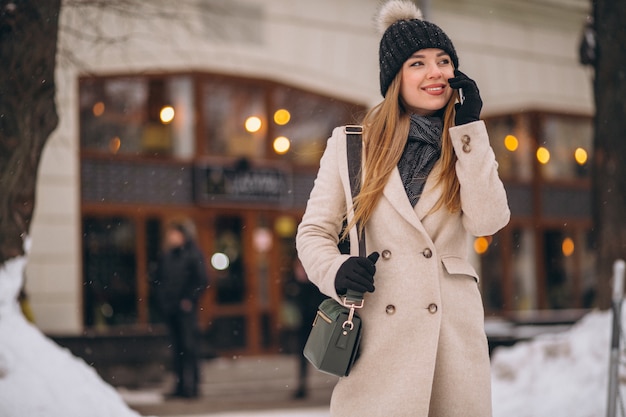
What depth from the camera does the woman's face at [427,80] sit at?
10.2 feet

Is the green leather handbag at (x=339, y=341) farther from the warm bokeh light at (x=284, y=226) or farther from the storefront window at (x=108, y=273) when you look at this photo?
the warm bokeh light at (x=284, y=226)

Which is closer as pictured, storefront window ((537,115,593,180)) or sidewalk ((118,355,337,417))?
sidewalk ((118,355,337,417))

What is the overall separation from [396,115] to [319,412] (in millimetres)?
6409

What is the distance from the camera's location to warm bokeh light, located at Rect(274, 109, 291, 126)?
632 inches

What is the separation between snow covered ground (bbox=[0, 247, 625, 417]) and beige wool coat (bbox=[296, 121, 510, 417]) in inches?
132

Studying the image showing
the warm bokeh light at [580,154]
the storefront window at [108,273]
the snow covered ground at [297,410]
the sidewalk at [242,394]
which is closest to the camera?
the snow covered ground at [297,410]

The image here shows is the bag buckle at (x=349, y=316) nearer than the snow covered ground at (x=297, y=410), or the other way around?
the bag buckle at (x=349, y=316)

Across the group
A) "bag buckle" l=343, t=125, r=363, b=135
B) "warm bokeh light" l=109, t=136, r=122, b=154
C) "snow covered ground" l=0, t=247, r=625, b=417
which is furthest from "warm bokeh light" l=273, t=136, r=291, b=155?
"bag buckle" l=343, t=125, r=363, b=135

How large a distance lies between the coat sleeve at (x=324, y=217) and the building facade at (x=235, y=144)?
955cm

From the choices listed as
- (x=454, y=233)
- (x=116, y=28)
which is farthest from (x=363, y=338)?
(x=116, y=28)

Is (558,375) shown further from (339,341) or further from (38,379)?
(339,341)

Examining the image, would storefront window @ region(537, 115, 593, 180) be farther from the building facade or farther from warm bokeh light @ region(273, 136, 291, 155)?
warm bokeh light @ region(273, 136, 291, 155)

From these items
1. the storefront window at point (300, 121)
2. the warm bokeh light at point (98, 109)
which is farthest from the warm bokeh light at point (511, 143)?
the warm bokeh light at point (98, 109)

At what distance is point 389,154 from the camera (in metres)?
3.03
